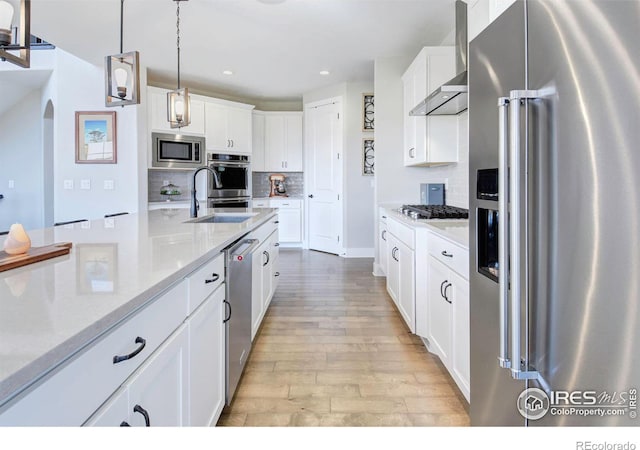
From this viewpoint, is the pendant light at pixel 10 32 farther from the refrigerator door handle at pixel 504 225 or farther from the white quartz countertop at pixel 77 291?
the refrigerator door handle at pixel 504 225

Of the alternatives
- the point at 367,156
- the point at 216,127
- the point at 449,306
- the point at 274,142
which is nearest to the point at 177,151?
the point at 216,127

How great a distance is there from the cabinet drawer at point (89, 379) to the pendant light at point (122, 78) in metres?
1.95

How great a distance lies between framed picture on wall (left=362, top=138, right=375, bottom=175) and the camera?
581cm

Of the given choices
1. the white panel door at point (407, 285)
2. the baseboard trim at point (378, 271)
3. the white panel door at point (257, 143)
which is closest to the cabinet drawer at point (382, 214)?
the baseboard trim at point (378, 271)

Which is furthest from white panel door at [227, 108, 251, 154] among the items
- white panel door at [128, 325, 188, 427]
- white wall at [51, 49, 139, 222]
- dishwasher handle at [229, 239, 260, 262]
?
white panel door at [128, 325, 188, 427]

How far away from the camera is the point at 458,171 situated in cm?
358

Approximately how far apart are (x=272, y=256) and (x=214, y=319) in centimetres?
176

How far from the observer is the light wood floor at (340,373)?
176 centimetres

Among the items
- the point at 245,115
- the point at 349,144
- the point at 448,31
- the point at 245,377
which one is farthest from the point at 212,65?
the point at 245,377

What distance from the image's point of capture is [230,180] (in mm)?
6191

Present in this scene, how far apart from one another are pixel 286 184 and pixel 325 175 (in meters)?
1.15

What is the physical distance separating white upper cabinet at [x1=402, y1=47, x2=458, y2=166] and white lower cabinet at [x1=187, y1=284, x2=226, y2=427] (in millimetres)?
2697

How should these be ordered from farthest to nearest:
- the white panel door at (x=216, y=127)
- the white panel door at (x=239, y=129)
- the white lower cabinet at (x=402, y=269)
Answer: the white panel door at (x=239, y=129), the white panel door at (x=216, y=127), the white lower cabinet at (x=402, y=269)
